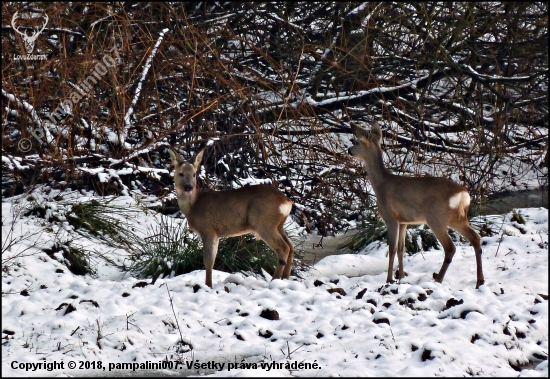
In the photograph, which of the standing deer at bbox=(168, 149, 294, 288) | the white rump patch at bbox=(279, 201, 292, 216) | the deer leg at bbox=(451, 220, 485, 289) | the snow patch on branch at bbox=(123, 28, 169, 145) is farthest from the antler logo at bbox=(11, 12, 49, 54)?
the deer leg at bbox=(451, 220, 485, 289)

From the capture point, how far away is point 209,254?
23.4 feet

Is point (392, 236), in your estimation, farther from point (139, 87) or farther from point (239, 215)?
point (139, 87)

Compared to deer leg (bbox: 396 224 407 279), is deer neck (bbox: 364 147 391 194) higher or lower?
higher

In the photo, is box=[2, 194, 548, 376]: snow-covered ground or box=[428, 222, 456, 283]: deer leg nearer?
box=[2, 194, 548, 376]: snow-covered ground

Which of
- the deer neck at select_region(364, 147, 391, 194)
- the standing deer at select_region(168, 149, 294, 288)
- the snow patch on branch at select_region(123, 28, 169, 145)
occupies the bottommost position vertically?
the standing deer at select_region(168, 149, 294, 288)

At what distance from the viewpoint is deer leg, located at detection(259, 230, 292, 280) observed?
7332 millimetres

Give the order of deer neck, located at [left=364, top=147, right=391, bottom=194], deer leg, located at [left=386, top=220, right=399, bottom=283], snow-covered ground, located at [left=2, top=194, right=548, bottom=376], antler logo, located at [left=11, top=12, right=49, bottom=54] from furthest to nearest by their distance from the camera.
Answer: antler logo, located at [left=11, top=12, right=49, bottom=54] → deer neck, located at [left=364, top=147, right=391, bottom=194] → deer leg, located at [left=386, top=220, right=399, bottom=283] → snow-covered ground, located at [left=2, top=194, right=548, bottom=376]

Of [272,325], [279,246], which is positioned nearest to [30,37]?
[279,246]

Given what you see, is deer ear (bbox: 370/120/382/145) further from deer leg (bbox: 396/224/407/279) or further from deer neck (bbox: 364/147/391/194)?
deer leg (bbox: 396/224/407/279)

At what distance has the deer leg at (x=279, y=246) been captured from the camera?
24.1ft

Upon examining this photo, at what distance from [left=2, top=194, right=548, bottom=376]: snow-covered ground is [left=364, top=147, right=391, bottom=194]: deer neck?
999 millimetres

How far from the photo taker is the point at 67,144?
9797 millimetres

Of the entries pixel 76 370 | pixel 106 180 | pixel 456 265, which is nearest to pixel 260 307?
pixel 76 370

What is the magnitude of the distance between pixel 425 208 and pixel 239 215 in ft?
5.93
